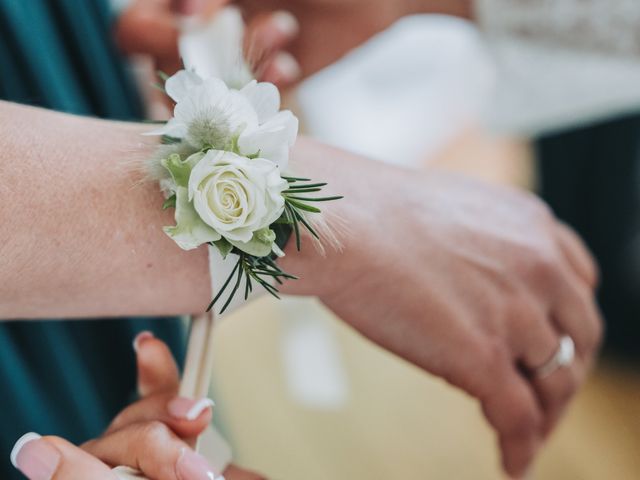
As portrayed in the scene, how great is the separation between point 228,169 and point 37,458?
0.26m

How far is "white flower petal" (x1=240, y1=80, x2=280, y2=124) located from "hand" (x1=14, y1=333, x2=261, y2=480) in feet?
0.79

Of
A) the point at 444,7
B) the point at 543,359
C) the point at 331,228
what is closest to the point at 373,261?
the point at 331,228

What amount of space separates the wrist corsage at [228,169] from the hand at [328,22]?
0.56 meters

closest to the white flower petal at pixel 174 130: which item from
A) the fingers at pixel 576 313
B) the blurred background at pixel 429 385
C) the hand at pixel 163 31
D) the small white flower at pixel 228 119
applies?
the small white flower at pixel 228 119

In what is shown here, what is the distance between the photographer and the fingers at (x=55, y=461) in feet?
1.59

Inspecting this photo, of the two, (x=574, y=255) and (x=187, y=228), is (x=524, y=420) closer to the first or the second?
(x=574, y=255)

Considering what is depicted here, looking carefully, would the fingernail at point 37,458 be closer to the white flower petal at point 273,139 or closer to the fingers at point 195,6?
the white flower petal at point 273,139

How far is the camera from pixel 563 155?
60.2 inches

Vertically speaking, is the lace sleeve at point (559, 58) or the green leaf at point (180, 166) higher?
A: the green leaf at point (180, 166)

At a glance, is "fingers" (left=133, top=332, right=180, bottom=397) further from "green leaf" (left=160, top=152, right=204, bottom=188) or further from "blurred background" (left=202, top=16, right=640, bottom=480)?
"blurred background" (left=202, top=16, right=640, bottom=480)

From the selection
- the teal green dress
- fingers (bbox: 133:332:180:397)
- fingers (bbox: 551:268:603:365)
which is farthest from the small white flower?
fingers (bbox: 551:268:603:365)

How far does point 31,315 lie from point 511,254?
49cm

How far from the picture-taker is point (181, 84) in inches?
19.2

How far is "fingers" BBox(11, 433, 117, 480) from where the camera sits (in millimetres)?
485
